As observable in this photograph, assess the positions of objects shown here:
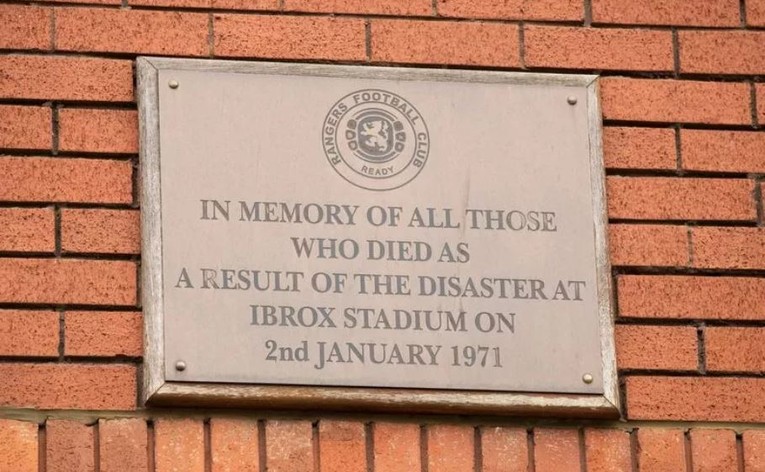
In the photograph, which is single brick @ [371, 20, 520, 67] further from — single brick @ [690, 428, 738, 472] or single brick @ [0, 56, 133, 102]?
single brick @ [690, 428, 738, 472]

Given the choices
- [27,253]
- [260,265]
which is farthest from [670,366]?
[27,253]

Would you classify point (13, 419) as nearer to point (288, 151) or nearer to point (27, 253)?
point (27, 253)

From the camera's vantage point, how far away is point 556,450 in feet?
16.1

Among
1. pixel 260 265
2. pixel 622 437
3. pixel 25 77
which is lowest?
pixel 622 437

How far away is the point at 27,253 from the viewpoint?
491 cm

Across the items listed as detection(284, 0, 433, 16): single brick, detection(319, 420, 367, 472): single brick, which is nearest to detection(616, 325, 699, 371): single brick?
detection(319, 420, 367, 472): single brick

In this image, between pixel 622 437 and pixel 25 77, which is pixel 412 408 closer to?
pixel 622 437

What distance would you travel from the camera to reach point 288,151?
5062 mm

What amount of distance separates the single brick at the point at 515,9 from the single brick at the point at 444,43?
0.09ft

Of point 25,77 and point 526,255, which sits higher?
point 25,77

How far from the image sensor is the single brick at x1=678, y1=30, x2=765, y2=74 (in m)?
5.31

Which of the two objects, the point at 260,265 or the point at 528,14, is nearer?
the point at 260,265

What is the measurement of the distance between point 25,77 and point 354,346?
2.93ft

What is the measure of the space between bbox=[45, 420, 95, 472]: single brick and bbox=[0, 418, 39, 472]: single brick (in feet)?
0.09
